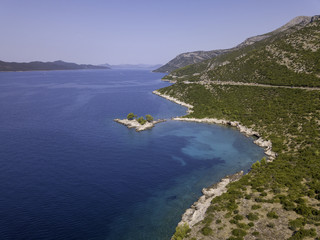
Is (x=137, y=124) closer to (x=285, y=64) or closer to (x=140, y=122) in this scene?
(x=140, y=122)

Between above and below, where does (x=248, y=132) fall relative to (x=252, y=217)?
above

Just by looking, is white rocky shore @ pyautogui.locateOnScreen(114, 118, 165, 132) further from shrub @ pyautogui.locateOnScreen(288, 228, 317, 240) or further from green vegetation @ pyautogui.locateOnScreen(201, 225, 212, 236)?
shrub @ pyautogui.locateOnScreen(288, 228, 317, 240)

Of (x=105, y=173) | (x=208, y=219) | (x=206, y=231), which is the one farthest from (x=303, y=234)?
(x=105, y=173)

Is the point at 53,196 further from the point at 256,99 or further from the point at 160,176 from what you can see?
the point at 256,99

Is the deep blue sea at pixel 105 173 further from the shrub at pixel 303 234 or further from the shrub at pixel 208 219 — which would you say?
the shrub at pixel 303 234

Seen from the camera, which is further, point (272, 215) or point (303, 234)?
point (272, 215)

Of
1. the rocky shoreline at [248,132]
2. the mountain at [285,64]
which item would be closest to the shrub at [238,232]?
the rocky shoreline at [248,132]

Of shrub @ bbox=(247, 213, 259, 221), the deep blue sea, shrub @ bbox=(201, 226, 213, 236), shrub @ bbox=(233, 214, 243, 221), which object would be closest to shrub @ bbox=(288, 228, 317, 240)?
shrub @ bbox=(247, 213, 259, 221)
